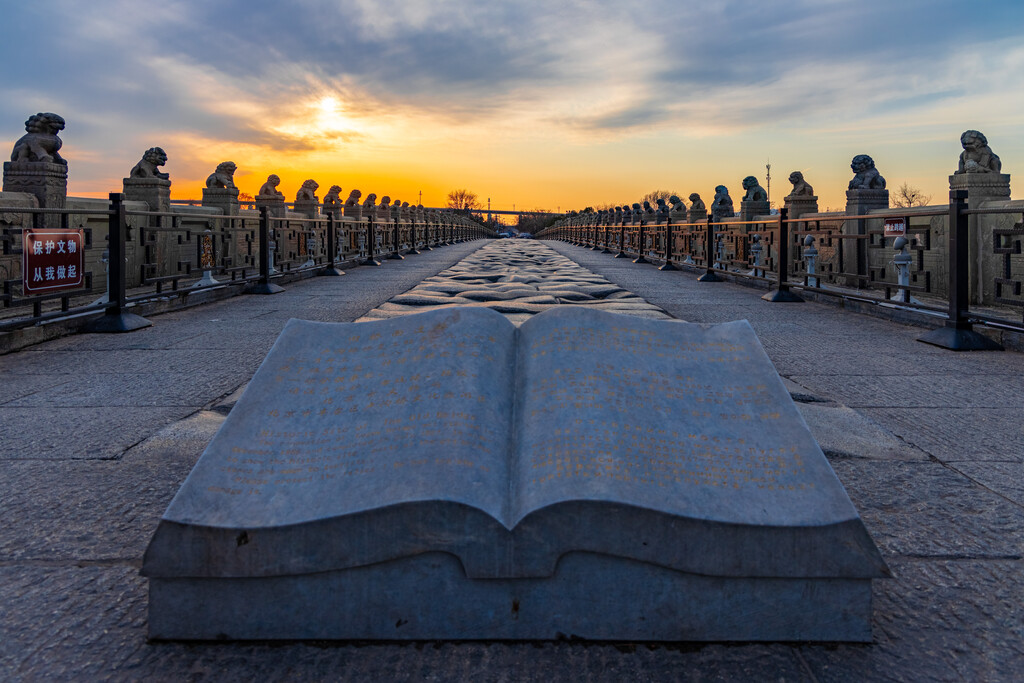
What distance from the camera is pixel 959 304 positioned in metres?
6.20

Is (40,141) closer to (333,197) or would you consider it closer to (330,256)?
(330,256)

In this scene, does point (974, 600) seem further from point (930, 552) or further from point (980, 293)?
point (980, 293)

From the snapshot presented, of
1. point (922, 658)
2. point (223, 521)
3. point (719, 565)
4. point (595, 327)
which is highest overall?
point (595, 327)

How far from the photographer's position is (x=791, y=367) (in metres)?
5.16

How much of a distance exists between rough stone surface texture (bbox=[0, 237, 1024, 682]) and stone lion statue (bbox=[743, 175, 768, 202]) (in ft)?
45.1

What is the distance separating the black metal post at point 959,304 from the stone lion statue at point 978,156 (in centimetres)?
797

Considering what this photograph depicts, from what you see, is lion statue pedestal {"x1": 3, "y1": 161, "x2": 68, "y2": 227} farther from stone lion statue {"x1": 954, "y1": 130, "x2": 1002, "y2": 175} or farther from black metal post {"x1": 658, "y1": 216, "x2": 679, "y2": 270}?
stone lion statue {"x1": 954, "y1": 130, "x2": 1002, "y2": 175}

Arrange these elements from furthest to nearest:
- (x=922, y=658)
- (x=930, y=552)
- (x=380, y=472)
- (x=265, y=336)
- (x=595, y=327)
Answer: (x=265, y=336) < (x=595, y=327) < (x=930, y=552) < (x=380, y=472) < (x=922, y=658)

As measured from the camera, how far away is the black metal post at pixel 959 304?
6121 millimetres

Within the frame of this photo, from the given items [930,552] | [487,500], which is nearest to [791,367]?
[930,552]

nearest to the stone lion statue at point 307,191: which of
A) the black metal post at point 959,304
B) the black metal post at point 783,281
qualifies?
the black metal post at point 783,281

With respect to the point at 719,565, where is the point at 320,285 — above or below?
above

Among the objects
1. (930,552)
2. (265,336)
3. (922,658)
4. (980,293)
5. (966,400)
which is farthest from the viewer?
(980,293)

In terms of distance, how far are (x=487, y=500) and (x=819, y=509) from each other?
779 millimetres
